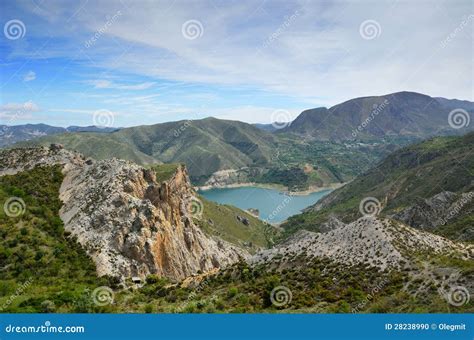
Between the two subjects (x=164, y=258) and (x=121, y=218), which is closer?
(x=121, y=218)

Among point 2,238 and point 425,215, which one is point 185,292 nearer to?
point 2,238

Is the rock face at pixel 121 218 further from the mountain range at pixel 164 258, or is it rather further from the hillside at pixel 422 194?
the hillside at pixel 422 194

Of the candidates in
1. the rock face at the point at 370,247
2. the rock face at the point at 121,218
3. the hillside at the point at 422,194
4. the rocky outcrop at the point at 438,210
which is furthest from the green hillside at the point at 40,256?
the rocky outcrop at the point at 438,210

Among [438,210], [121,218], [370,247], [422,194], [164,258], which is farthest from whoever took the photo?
[422,194]

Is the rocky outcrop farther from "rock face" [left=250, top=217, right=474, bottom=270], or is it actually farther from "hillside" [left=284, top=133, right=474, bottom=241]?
"rock face" [left=250, top=217, right=474, bottom=270]

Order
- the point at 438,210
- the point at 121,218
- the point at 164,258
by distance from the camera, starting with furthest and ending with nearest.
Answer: the point at 438,210 < the point at 164,258 < the point at 121,218

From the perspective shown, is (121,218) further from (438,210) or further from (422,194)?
(422,194)

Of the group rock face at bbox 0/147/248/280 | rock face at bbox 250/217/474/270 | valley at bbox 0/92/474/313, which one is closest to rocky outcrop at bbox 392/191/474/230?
valley at bbox 0/92/474/313

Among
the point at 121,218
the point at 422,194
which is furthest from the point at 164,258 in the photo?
the point at 422,194
